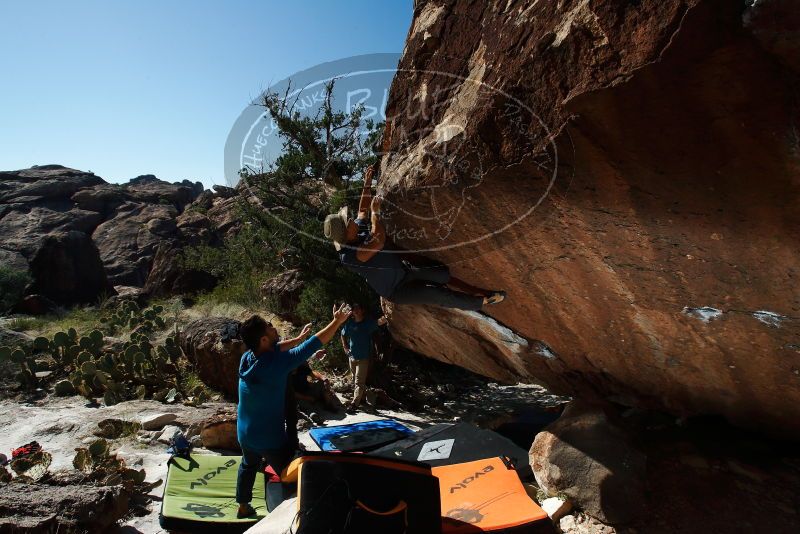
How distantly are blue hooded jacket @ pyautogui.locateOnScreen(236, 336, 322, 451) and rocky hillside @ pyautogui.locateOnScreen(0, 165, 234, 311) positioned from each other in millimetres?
16200

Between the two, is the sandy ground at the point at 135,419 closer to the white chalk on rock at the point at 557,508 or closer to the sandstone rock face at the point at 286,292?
the white chalk on rock at the point at 557,508

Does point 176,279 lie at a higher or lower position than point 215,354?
A: higher

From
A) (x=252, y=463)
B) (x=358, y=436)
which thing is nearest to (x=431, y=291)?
(x=252, y=463)

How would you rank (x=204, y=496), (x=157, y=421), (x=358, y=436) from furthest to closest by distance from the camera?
(x=157, y=421) < (x=358, y=436) < (x=204, y=496)

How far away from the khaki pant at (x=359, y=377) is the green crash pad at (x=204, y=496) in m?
2.71

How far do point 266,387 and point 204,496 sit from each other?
143 centimetres

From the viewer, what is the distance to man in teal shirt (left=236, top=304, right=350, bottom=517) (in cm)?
317

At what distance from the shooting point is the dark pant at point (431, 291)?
3.90 meters

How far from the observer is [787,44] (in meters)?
1.70

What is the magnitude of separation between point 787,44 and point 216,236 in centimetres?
2543

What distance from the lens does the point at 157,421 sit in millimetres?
5875

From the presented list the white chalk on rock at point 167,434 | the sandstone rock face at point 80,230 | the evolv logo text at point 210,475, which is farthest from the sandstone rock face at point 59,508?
the sandstone rock face at point 80,230

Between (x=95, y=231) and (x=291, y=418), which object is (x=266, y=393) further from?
(x=95, y=231)

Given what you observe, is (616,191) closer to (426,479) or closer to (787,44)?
(787,44)
